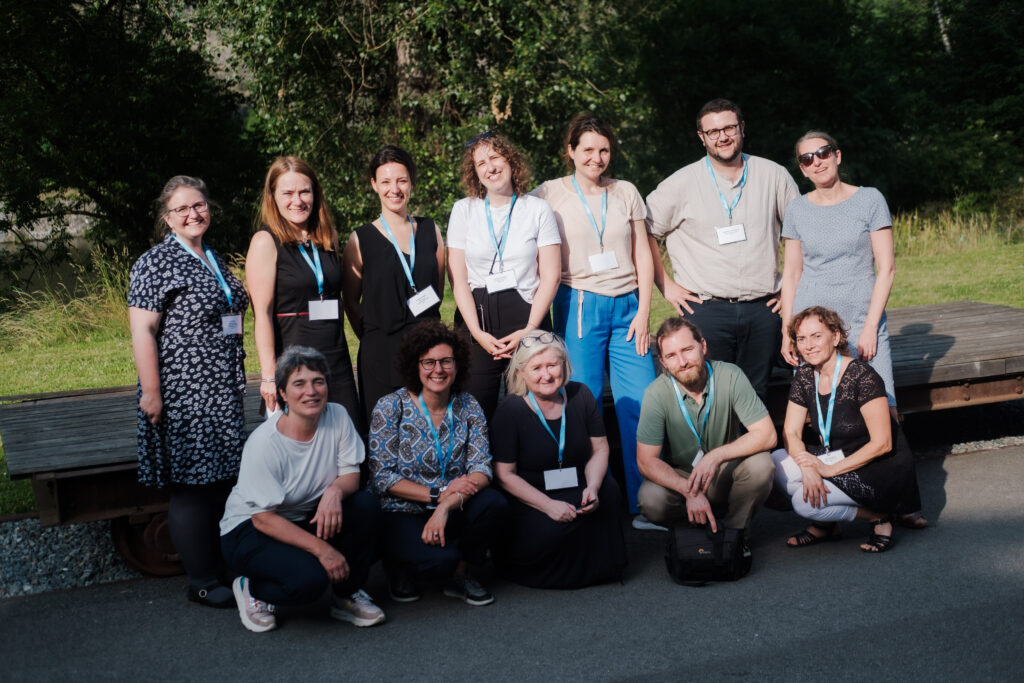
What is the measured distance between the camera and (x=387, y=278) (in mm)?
4785

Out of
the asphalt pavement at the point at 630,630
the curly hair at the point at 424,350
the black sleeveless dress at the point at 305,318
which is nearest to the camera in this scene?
the asphalt pavement at the point at 630,630

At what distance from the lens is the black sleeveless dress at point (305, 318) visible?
4559 millimetres

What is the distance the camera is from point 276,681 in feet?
11.8

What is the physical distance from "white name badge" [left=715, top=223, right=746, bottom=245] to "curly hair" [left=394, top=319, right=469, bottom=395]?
1565 mm

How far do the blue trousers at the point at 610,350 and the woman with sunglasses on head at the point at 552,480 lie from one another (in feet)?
1.55

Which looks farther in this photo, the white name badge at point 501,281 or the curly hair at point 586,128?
the curly hair at point 586,128

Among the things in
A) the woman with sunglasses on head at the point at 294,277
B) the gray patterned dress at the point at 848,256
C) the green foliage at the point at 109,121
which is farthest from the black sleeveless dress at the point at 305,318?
the green foliage at the point at 109,121

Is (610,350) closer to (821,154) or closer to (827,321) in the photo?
(827,321)

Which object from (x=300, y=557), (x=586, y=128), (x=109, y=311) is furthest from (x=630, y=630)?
(x=109, y=311)

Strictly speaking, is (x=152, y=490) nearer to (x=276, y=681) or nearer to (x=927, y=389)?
(x=276, y=681)

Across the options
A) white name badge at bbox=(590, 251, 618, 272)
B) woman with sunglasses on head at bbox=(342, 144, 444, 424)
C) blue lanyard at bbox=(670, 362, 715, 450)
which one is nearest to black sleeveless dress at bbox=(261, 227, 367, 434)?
woman with sunglasses on head at bbox=(342, 144, 444, 424)

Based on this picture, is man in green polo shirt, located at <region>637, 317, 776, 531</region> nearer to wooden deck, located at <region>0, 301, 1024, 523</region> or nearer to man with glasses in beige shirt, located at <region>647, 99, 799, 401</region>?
man with glasses in beige shirt, located at <region>647, 99, 799, 401</region>

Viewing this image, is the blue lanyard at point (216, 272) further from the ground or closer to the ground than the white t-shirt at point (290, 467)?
further from the ground

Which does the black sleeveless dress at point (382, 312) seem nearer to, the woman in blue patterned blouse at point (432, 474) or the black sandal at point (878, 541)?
the woman in blue patterned blouse at point (432, 474)
